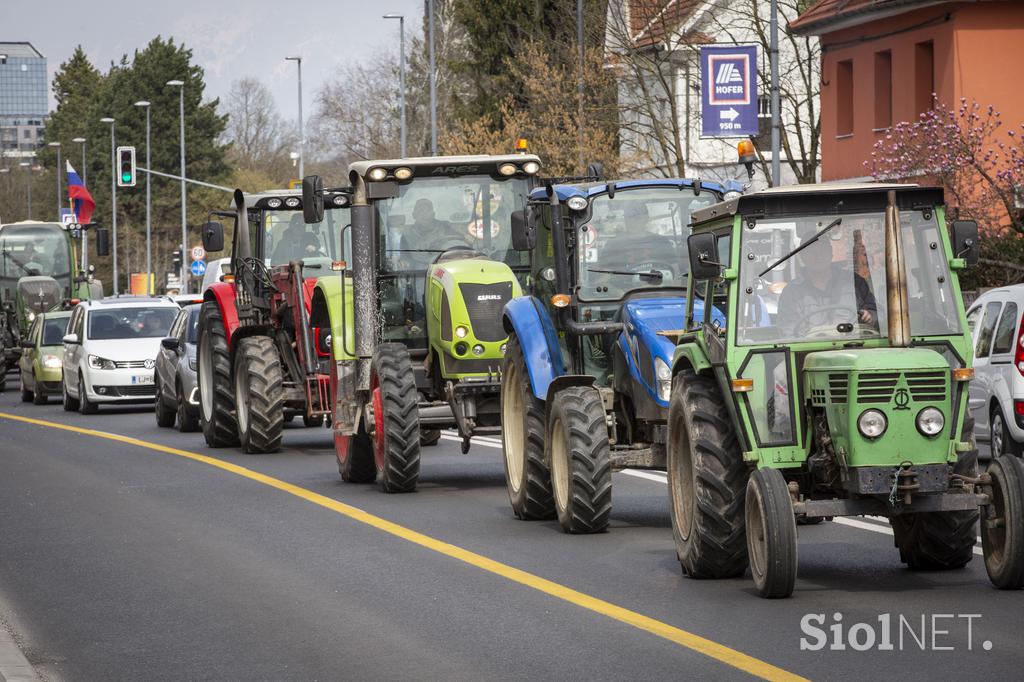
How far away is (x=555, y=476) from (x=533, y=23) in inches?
1945

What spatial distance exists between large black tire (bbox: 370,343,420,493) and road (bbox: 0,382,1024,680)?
0.24m

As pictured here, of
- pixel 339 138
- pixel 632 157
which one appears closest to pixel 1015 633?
pixel 632 157

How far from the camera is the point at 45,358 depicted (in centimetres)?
3719

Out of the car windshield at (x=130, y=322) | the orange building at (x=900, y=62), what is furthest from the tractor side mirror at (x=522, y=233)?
the orange building at (x=900, y=62)

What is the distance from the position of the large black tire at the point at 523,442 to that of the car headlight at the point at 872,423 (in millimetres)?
4633

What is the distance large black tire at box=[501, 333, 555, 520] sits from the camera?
589 inches

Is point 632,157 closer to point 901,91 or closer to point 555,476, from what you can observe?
point 901,91

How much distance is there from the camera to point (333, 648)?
32.2 ft

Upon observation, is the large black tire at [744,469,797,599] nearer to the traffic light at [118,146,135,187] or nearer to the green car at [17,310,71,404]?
the green car at [17,310,71,404]

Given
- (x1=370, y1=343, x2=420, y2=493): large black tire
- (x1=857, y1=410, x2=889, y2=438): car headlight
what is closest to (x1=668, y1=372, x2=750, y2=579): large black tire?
(x1=857, y1=410, x2=889, y2=438): car headlight

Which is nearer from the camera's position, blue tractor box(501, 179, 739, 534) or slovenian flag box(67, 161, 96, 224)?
blue tractor box(501, 179, 739, 534)

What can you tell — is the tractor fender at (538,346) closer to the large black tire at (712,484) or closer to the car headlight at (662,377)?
the car headlight at (662,377)

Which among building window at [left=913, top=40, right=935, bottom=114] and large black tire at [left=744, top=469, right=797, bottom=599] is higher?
building window at [left=913, top=40, right=935, bottom=114]

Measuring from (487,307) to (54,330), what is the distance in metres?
21.8
